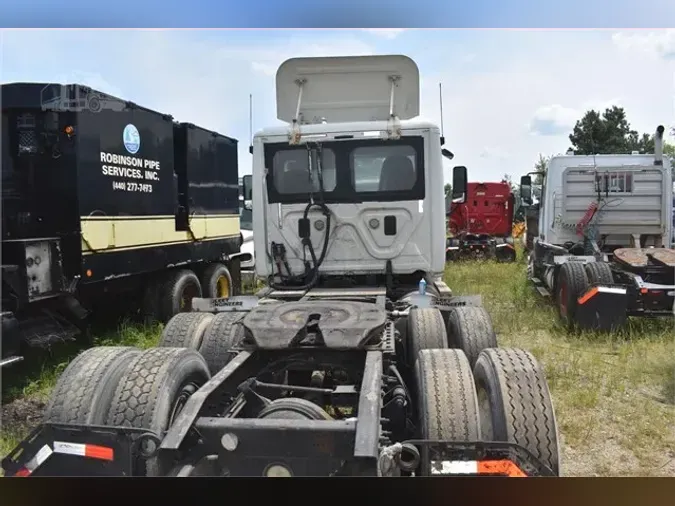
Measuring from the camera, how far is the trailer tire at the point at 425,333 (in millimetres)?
4414

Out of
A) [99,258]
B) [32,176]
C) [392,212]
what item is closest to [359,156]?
[392,212]

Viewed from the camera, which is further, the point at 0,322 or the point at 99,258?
the point at 99,258

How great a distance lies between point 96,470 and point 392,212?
3634mm

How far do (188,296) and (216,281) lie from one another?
99 cm

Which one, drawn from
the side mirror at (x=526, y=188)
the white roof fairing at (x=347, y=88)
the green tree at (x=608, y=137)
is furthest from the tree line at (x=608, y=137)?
the white roof fairing at (x=347, y=88)

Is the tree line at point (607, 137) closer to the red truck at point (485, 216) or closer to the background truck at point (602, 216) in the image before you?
the red truck at point (485, 216)

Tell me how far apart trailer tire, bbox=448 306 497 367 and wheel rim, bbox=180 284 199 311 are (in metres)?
4.81

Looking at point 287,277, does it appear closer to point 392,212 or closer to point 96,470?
point 392,212


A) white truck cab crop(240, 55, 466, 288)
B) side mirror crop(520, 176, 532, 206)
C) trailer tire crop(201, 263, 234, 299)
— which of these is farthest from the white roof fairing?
side mirror crop(520, 176, 532, 206)

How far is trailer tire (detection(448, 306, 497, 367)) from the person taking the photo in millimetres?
4469

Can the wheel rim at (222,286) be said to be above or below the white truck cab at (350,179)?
below

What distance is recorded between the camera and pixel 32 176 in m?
6.38

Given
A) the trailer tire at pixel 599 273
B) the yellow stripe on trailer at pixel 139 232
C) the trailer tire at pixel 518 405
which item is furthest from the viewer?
the trailer tire at pixel 599 273

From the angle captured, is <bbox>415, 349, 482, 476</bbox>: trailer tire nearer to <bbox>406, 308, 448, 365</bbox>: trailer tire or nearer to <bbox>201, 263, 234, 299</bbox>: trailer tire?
<bbox>406, 308, 448, 365</bbox>: trailer tire
